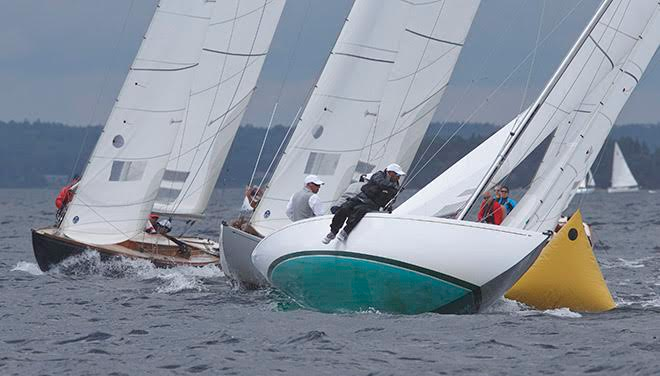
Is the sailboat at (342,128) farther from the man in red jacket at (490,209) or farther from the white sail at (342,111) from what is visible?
the man in red jacket at (490,209)

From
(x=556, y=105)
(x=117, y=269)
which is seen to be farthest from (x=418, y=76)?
(x=556, y=105)

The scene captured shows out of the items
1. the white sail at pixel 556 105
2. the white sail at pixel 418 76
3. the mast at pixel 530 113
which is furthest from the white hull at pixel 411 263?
the white sail at pixel 418 76

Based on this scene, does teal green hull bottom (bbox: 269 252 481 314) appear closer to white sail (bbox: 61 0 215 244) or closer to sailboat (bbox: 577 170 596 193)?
sailboat (bbox: 577 170 596 193)

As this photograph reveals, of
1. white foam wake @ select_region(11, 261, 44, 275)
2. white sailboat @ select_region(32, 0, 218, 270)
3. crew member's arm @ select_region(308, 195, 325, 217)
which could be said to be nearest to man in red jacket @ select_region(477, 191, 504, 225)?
crew member's arm @ select_region(308, 195, 325, 217)

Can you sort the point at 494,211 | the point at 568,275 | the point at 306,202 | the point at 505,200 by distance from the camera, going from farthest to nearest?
the point at 505,200 → the point at 494,211 → the point at 306,202 → the point at 568,275

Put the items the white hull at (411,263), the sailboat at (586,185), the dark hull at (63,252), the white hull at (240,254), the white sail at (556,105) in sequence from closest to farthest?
the white hull at (411,263), the white sail at (556,105), the white hull at (240,254), the sailboat at (586,185), the dark hull at (63,252)

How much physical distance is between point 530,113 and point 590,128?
223cm

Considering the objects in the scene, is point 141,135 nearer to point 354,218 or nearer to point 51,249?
point 51,249

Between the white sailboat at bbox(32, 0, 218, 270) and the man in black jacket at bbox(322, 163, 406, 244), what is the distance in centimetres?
726

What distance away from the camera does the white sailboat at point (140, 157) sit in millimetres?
21766

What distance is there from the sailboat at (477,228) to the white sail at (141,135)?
20.6 feet

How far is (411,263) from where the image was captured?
14.0 m

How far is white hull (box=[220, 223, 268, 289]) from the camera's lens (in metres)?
18.3

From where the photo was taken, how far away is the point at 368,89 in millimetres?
19203
